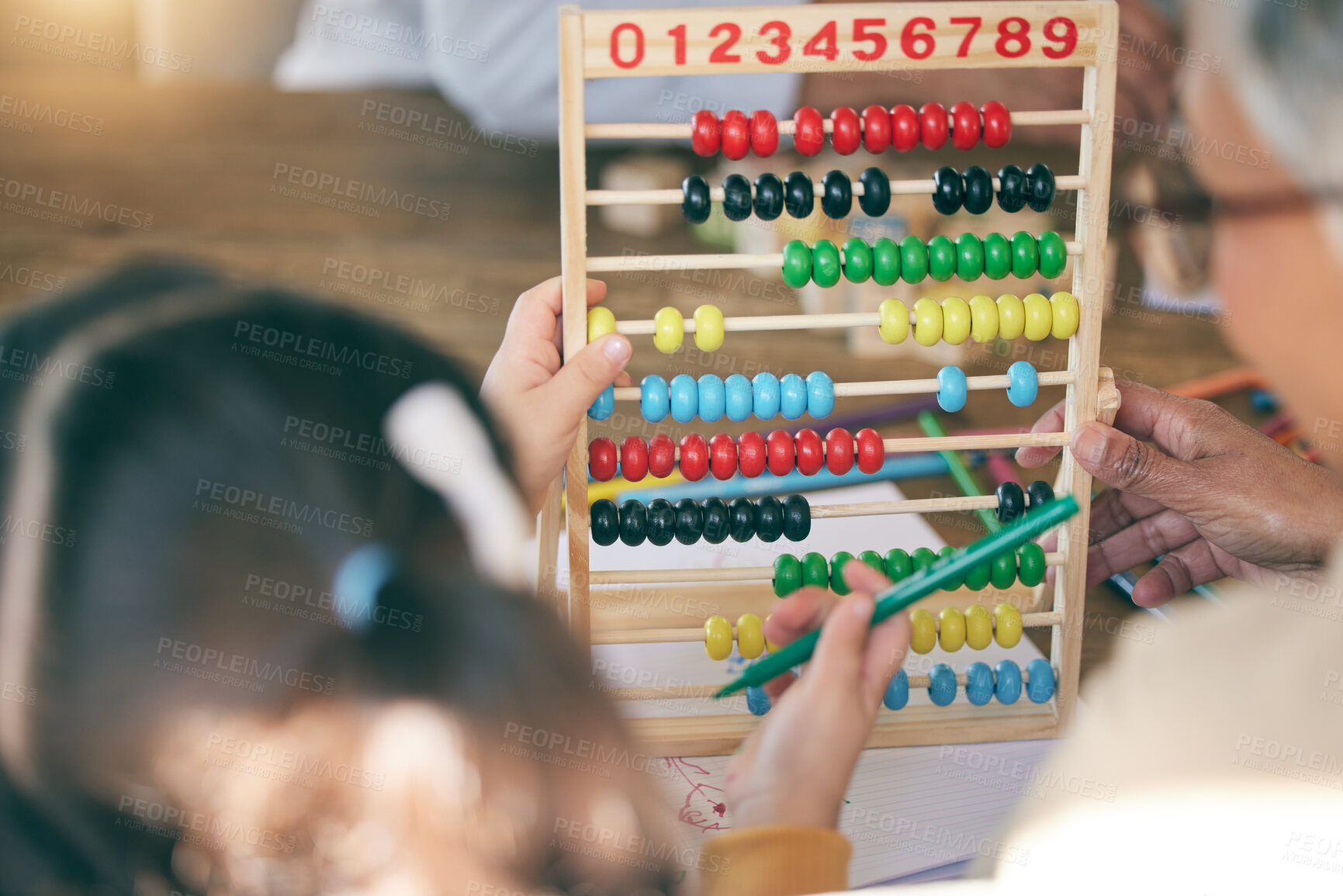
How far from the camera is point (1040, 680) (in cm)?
109

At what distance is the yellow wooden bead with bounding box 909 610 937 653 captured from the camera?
3.55 feet

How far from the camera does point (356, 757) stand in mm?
463

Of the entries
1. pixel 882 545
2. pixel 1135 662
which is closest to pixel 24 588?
pixel 1135 662

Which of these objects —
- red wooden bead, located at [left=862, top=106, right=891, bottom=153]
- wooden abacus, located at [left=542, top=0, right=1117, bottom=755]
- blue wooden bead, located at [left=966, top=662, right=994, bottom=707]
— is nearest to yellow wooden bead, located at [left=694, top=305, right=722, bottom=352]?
wooden abacus, located at [left=542, top=0, right=1117, bottom=755]

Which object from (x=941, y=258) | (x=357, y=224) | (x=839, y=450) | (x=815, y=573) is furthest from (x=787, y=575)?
(x=357, y=224)

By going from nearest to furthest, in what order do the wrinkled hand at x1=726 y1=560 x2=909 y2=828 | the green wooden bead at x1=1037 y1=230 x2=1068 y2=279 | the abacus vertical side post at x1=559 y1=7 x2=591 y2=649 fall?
the wrinkled hand at x1=726 y1=560 x2=909 y2=828
the abacus vertical side post at x1=559 y1=7 x2=591 y2=649
the green wooden bead at x1=1037 y1=230 x2=1068 y2=279

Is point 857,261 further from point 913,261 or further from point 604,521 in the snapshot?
point 604,521

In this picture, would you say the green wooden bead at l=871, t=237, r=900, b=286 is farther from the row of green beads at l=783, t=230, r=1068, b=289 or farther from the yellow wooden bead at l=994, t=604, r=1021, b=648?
the yellow wooden bead at l=994, t=604, r=1021, b=648

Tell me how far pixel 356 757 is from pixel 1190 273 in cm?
81

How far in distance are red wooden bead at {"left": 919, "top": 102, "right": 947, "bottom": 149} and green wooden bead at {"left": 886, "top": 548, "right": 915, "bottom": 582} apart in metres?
0.40

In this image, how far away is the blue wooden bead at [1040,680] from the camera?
3.59 ft

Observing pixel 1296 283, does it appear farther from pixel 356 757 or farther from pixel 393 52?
pixel 393 52

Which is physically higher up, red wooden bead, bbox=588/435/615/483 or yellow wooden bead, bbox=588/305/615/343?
yellow wooden bead, bbox=588/305/615/343

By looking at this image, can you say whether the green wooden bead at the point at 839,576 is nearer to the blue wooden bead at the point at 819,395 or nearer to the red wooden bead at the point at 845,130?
the blue wooden bead at the point at 819,395
